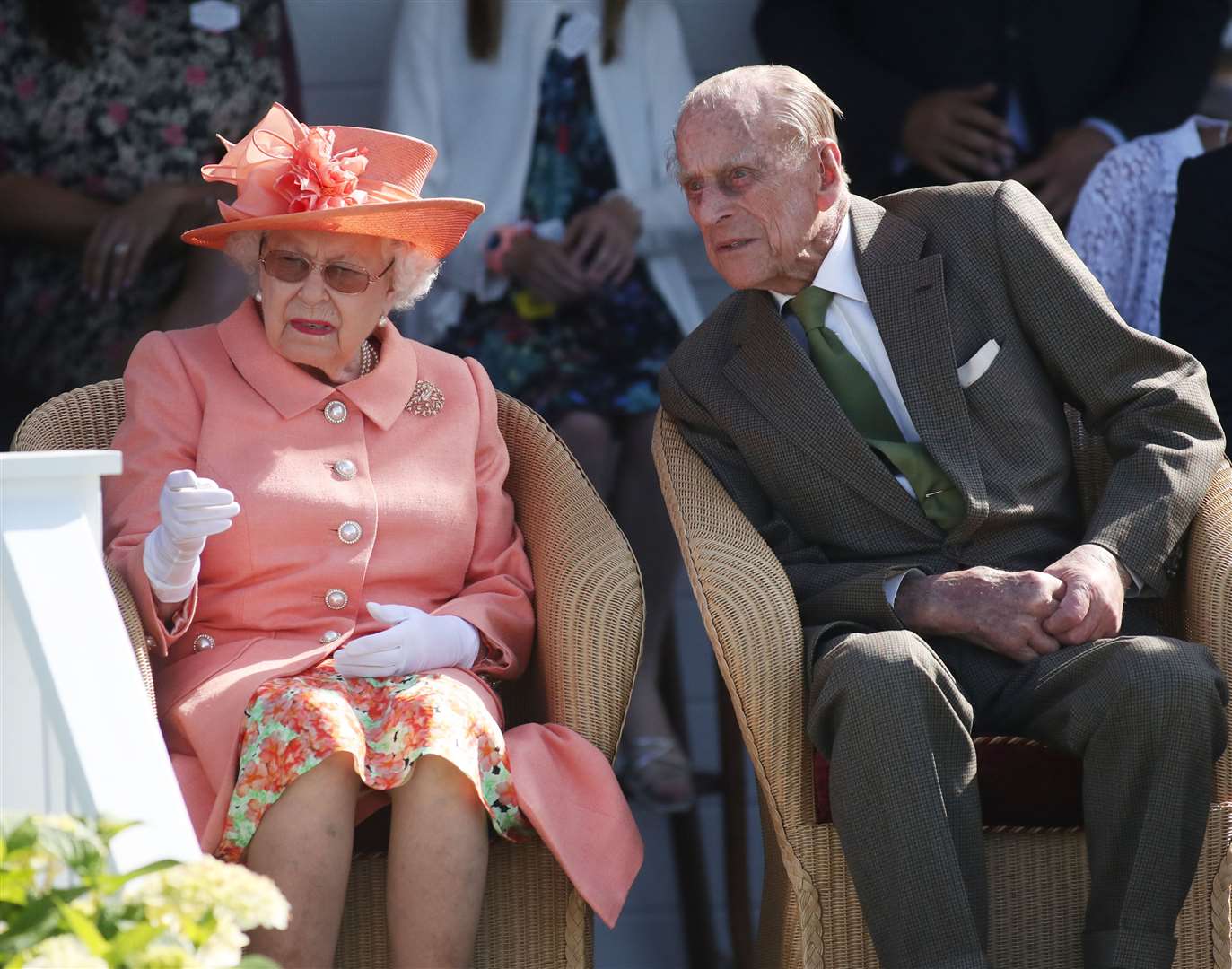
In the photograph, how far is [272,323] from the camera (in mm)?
2854

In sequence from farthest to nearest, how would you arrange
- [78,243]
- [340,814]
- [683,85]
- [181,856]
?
1. [683,85]
2. [78,243]
3. [340,814]
4. [181,856]

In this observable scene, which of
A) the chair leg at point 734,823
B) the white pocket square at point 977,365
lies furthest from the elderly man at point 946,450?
the chair leg at point 734,823

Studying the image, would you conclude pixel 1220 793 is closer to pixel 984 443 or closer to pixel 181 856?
pixel 984 443

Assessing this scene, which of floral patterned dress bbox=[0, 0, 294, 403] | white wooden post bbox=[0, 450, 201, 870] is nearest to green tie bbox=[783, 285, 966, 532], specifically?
white wooden post bbox=[0, 450, 201, 870]

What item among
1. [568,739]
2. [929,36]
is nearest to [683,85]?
[929,36]

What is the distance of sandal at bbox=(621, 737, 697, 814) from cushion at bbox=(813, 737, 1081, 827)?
4.26 ft

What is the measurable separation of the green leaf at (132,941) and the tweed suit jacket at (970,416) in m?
1.55

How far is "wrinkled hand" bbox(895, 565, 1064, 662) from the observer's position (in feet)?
8.83

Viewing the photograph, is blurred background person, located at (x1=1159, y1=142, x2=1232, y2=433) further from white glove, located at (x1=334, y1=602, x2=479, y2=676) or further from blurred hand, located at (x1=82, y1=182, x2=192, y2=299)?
blurred hand, located at (x1=82, y1=182, x2=192, y2=299)

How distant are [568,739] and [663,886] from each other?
6.22ft

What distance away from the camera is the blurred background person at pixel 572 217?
4.10 meters

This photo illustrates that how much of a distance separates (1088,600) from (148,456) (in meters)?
1.46

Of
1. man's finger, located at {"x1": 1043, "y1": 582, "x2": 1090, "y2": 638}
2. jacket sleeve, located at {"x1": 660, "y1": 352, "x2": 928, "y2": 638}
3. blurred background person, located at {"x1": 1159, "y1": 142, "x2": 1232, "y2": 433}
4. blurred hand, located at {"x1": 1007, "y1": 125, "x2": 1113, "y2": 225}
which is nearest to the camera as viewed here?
man's finger, located at {"x1": 1043, "y1": 582, "x2": 1090, "y2": 638}

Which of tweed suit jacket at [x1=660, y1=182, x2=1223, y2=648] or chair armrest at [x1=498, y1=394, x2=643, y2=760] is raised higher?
tweed suit jacket at [x1=660, y1=182, x2=1223, y2=648]
